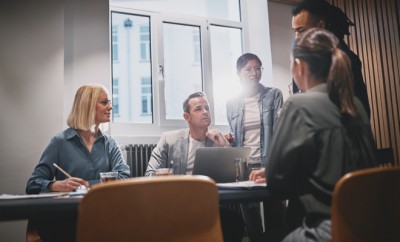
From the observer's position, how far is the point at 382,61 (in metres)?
3.90

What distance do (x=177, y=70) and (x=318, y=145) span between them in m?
3.14

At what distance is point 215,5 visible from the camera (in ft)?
15.1

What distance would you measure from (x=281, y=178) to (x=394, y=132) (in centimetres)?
311

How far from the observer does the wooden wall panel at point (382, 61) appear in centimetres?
382

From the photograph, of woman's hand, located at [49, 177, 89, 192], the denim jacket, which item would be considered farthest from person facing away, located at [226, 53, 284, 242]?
woman's hand, located at [49, 177, 89, 192]

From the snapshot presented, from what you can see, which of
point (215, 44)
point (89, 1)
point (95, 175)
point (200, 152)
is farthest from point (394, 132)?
point (89, 1)

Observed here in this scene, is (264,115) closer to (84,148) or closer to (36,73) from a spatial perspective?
(84,148)

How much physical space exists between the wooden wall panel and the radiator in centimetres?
243

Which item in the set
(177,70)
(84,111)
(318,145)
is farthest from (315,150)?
(177,70)

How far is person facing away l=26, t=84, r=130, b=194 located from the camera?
7.52ft

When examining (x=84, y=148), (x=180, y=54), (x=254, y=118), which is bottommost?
(x=84, y=148)

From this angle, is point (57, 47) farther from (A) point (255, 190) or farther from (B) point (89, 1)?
(A) point (255, 190)

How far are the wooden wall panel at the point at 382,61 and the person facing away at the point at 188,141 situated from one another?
80.5 inches

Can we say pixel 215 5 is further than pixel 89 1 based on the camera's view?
Yes
